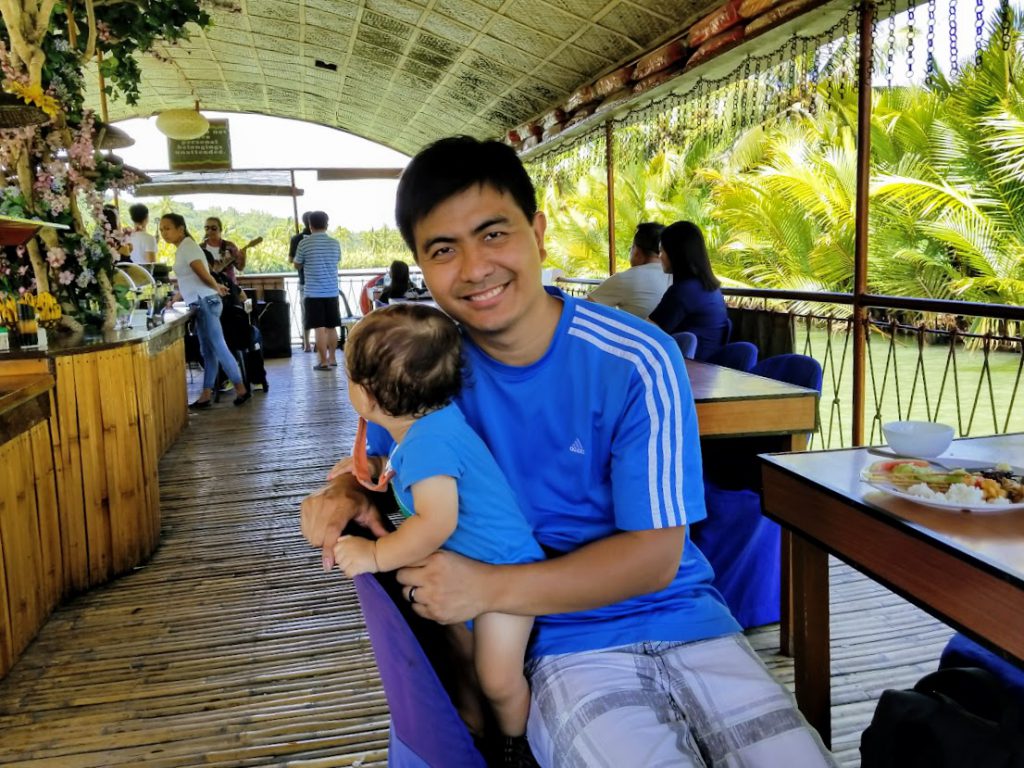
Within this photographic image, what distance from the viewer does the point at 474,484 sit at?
1299mm

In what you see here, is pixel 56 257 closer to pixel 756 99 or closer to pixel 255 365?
pixel 255 365

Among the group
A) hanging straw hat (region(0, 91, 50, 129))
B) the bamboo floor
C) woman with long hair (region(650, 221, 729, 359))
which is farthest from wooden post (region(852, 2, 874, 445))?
hanging straw hat (region(0, 91, 50, 129))

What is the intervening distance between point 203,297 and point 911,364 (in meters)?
8.90

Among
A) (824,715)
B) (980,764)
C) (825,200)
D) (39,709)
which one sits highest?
(825,200)

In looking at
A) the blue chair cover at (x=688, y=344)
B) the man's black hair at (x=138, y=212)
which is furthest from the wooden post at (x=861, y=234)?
the man's black hair at (x=138, y=212)

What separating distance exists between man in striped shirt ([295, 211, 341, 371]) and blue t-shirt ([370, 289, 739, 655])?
7.26 meters

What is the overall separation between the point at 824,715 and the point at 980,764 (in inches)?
32.4

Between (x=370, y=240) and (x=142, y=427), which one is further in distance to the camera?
(x=370, y=240)

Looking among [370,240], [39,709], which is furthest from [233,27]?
[39,709]

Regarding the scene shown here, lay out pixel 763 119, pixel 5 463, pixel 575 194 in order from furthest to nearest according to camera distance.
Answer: pixel 575 194 < pixel 763 119 < pixel 5 463

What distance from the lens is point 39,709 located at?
2246mm

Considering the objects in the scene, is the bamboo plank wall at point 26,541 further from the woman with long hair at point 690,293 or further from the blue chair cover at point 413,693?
the woman with long hair at point 690,293

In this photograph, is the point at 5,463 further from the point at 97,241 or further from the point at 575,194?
the point at 575,194

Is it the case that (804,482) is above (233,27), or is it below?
below
